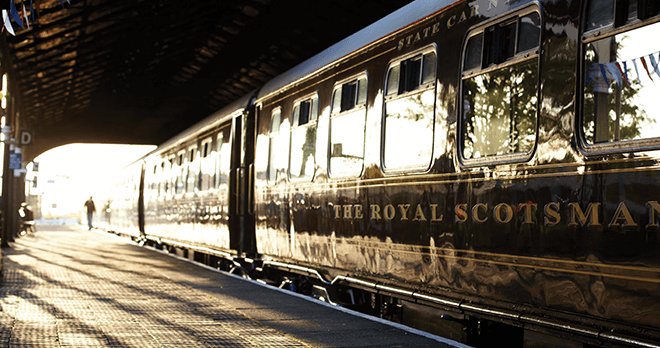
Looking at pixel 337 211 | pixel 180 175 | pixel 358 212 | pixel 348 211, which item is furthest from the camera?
pixel 180 175

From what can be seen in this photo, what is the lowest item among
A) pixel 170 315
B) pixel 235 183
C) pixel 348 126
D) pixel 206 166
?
pixel 170 315

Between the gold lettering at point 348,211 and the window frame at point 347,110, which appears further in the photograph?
the gold lettering at point 348,211

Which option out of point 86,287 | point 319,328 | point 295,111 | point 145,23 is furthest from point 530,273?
point 145,23

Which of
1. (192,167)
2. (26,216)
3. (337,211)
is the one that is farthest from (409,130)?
(26,216)

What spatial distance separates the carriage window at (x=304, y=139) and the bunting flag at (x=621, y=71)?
4302 mm

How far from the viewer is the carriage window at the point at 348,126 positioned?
22.0 feet

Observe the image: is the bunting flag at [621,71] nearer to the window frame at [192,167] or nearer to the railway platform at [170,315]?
the railway platform at [170,315]

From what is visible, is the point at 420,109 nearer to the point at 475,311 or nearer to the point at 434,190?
the point at 434,190

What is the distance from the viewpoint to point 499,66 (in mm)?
4668

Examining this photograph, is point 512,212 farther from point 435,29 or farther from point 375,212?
point 375,212

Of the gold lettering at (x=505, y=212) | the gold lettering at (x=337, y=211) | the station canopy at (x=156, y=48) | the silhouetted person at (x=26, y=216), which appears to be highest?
the station canopy at (x=156, y=48)

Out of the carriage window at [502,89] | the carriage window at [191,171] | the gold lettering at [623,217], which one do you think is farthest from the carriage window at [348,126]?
the carriage window at [191,171]

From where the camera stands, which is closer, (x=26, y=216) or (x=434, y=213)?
(x=434, y=213)

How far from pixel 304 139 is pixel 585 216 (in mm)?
4788
